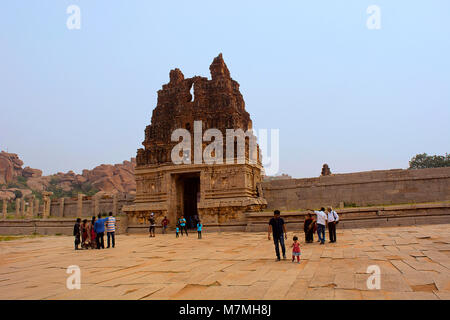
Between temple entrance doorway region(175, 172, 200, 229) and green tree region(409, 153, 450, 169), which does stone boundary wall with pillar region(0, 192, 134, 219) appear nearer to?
temple entrance doorway region(175, 172, 200, 229)

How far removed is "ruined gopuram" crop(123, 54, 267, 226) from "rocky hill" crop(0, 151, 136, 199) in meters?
57.6

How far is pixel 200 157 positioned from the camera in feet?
83.5

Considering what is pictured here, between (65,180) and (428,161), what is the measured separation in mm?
82523

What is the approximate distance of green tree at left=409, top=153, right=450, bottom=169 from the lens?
48006mm

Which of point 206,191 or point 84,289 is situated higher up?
point 206,191

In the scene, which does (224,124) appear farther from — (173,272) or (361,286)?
(361,286)

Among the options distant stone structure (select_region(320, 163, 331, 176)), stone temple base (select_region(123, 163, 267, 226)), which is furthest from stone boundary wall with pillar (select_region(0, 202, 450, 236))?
distant stone structure (select_region(320, 163, 331, 176))

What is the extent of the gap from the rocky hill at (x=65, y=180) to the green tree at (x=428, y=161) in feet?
197

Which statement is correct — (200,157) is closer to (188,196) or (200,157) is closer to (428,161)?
(188,196)

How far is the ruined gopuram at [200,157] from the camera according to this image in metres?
24.2
